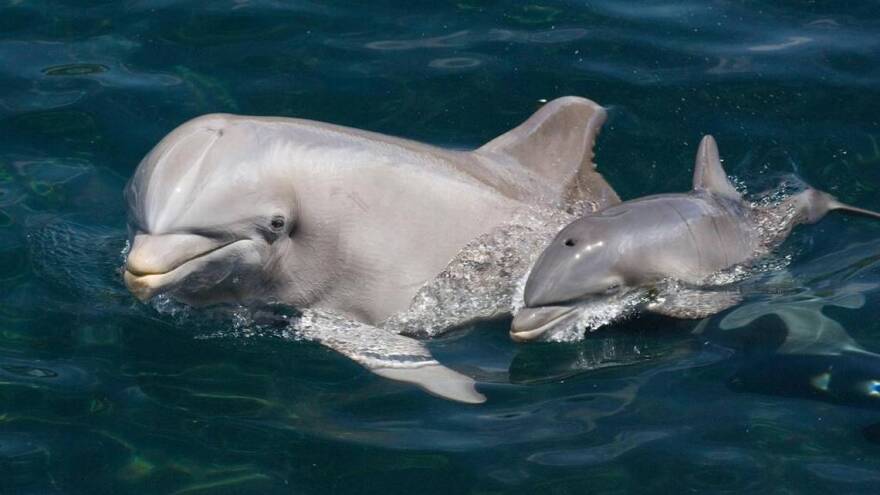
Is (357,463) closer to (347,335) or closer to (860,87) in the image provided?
(347,335)

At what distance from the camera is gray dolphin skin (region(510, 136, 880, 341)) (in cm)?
787

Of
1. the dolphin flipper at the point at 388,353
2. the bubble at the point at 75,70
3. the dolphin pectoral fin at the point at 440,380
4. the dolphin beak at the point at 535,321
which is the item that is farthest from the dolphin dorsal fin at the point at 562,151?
Result: the bubble at the point at 75,70

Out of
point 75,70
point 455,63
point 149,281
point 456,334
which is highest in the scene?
point 455,63

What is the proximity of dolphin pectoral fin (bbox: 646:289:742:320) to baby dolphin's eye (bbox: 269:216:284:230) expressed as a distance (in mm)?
2207

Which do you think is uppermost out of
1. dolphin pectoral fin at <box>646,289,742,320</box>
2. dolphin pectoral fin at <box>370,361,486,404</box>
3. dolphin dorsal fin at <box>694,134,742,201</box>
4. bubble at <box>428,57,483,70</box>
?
bubble at <box>428,57,483,70</box>

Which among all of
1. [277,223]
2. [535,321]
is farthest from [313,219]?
[535,321]

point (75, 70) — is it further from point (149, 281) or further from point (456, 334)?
point (456, 334)

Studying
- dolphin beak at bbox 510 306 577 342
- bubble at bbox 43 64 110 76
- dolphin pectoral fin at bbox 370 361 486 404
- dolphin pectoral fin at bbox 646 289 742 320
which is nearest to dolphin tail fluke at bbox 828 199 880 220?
dolphin pectoral fin at bbox 646 289 742 320

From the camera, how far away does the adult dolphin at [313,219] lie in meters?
7.43

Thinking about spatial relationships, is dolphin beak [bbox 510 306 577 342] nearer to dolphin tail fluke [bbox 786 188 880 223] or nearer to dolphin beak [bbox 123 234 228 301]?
dolphin beak [bbox 123 234 228 301]

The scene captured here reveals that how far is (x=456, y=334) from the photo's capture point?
26.9ft

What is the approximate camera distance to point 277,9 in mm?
12117

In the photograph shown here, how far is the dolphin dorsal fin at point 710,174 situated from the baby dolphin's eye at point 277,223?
286cm

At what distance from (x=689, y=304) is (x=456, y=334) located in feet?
4.56
